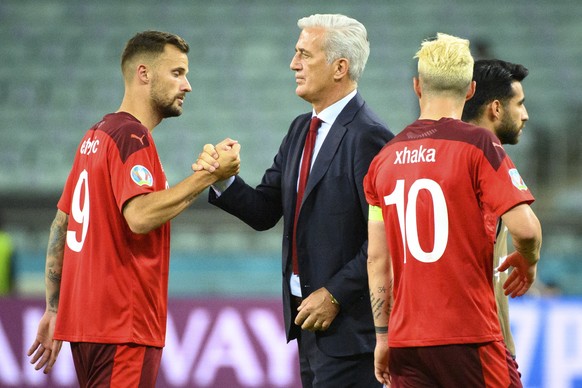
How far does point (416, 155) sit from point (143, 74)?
124 cm

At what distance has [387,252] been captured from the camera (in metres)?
3.79

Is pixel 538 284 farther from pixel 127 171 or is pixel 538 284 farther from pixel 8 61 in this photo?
pixel 8 61

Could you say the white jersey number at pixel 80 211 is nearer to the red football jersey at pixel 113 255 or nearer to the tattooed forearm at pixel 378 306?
the red football jersey at pixel 113 255

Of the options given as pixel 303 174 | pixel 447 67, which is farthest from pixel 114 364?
pixel 447 67

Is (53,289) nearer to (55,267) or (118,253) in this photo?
(55,267)

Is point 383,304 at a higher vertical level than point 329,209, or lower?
lower

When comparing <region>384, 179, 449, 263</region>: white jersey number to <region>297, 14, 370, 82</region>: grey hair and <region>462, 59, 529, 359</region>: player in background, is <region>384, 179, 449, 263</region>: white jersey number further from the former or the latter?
<region>297, 14, 370, 82</region>: grey hair

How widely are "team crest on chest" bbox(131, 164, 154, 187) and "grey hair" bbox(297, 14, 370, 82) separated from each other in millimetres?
913

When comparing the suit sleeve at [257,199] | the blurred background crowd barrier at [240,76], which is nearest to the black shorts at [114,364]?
the suit sleeve at [257,199]

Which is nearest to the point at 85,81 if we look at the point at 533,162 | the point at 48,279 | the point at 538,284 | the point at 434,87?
the point at 533,162

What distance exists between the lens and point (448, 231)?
3.53 m

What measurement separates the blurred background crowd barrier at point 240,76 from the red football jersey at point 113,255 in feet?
19.9

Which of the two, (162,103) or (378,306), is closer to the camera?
(378,306)

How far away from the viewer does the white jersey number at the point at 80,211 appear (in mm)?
4027
